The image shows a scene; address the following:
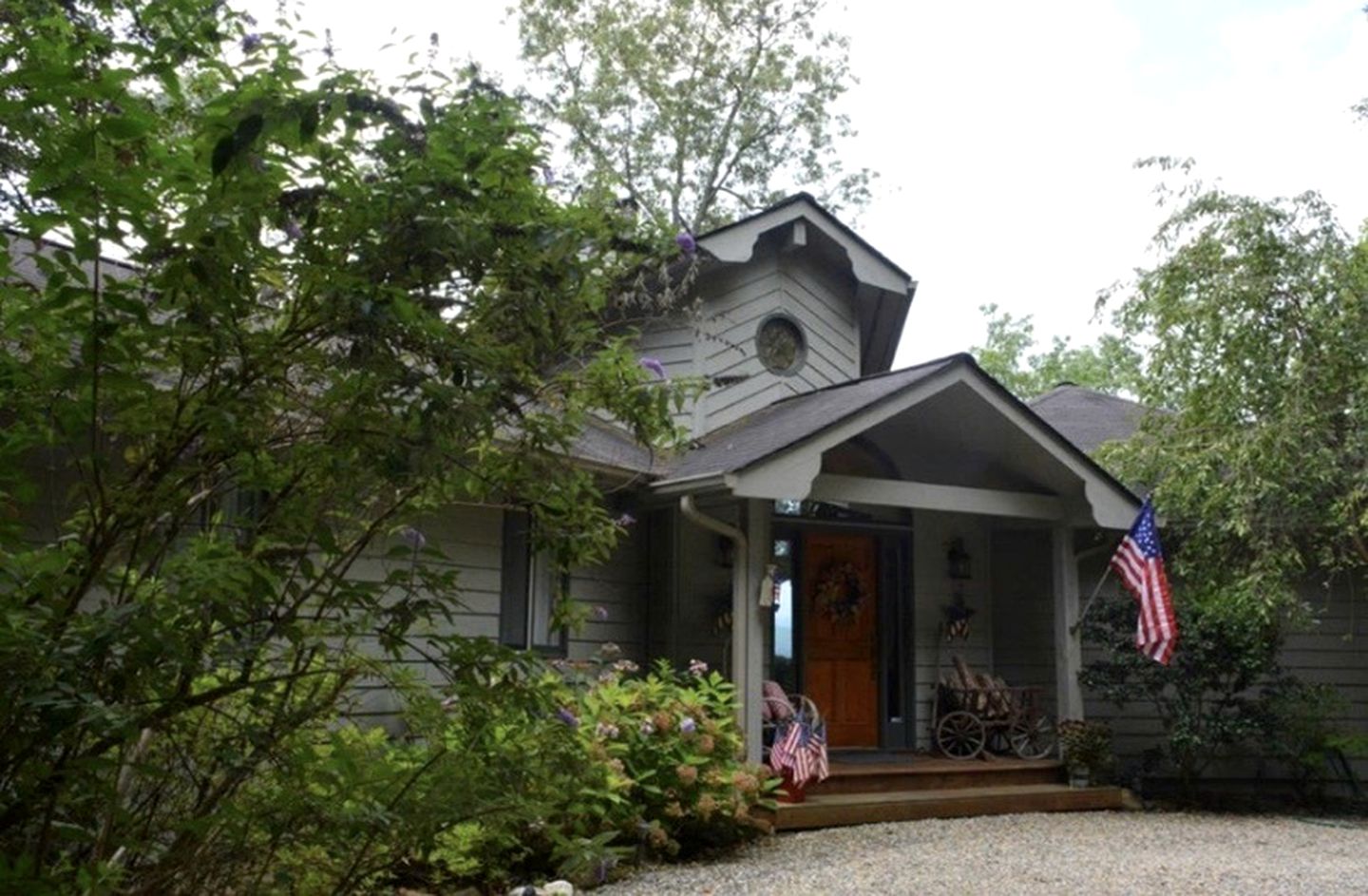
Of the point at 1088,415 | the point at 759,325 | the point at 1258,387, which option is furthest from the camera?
the point at 1088,415

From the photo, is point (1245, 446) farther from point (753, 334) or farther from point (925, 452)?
point (753, 334)

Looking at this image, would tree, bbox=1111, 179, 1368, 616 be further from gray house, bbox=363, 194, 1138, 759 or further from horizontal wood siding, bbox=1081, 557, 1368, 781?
horizontal wood siding, bbox=1081, 557, 1368, 781

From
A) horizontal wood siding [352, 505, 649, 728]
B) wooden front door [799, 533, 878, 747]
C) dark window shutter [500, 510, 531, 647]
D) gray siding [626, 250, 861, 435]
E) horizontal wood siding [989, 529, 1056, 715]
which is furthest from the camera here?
horizontal wood siding [989, 529, 1056, 715]

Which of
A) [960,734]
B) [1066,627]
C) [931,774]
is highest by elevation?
[1066,627]

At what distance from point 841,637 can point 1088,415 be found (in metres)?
5.33

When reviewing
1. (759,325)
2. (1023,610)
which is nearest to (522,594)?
(759,325)

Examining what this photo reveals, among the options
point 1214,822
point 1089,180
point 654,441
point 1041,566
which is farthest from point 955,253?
point 654,441

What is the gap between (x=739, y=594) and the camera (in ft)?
30.4

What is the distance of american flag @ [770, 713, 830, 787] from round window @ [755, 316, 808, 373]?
3718 mm

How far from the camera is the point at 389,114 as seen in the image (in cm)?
230

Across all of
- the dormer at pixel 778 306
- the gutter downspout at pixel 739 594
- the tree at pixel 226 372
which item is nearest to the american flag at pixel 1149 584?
the gutter downspout at pixel 739 594

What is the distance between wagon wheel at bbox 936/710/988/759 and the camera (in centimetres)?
1092

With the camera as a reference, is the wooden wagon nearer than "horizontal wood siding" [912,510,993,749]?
Yes

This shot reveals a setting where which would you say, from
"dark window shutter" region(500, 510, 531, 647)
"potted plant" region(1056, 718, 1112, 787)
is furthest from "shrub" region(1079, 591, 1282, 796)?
"dark window shutter" region(500, 510, 531, 647)
